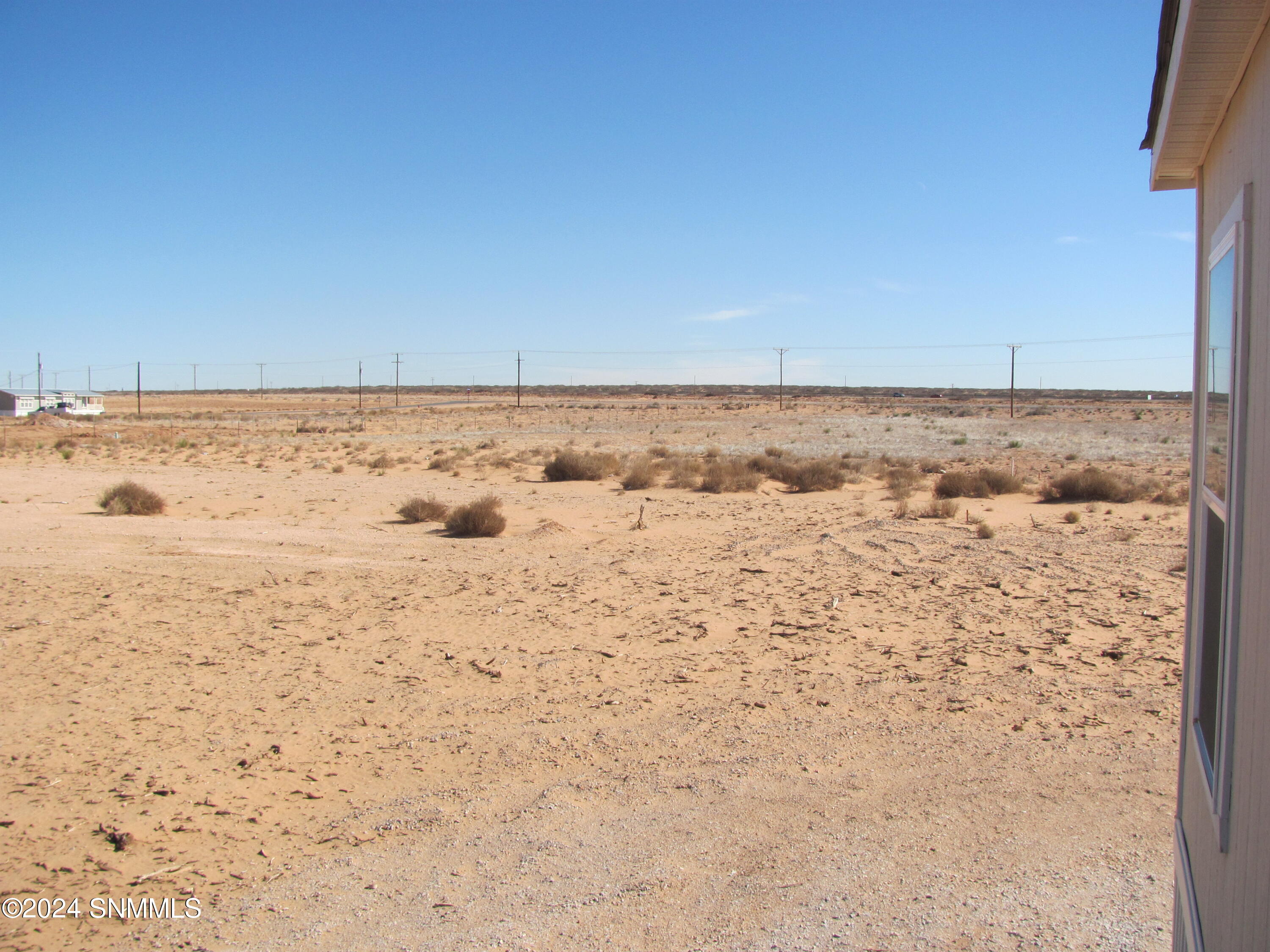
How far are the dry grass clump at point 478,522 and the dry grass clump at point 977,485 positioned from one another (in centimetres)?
1147

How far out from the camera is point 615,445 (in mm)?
46719

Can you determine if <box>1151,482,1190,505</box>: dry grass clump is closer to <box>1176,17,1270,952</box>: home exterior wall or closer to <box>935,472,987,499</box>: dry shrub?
<box>935,472,987,499</box>: dry shrub

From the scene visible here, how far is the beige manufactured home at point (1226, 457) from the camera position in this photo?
2.67m

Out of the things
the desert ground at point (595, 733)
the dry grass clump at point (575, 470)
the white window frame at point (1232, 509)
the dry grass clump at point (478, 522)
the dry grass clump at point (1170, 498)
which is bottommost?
the desert ground at point (595, 733)

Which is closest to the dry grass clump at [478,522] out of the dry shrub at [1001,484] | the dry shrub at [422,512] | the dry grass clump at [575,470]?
the dry shrub at [422,512]

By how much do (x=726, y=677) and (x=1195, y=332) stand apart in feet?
19.6

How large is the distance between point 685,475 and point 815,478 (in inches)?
151

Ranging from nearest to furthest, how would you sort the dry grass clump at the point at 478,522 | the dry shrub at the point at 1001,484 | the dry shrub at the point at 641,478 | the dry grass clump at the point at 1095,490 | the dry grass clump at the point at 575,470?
the dry grass clump at the point at 478,522
the dry grass clump at the point at 1095,490
the dry shrub at the point at 1001,484
the dry shrub at the point at 641,478
the dry grass clump at the point at 575,470

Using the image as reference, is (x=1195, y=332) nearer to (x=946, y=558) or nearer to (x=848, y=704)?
(x=848, y=704)

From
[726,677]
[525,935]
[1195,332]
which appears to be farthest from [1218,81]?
[726,677]

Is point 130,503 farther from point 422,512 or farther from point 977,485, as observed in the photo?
point 977,485

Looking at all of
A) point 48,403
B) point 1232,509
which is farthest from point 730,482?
point 48,403

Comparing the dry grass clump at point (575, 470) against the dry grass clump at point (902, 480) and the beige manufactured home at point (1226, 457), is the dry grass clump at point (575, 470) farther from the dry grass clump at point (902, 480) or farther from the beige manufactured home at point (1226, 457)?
the beige manufactured home at point (1226, 457)

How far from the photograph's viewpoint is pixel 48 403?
96.3 meters
